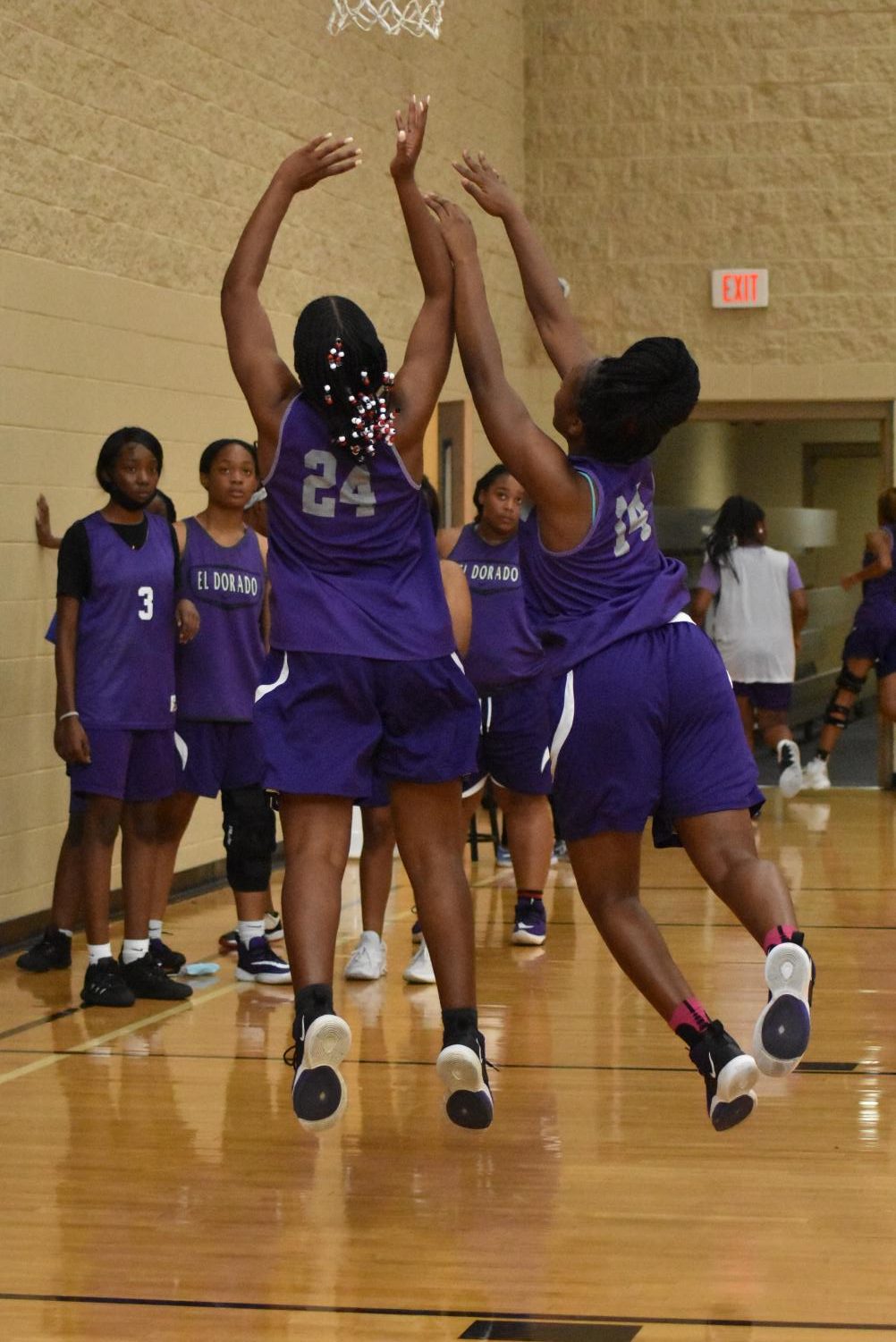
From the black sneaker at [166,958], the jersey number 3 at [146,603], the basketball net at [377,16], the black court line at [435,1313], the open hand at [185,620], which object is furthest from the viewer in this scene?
the basketball net at [377,16]

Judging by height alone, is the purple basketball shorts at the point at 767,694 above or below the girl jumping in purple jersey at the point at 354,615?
below

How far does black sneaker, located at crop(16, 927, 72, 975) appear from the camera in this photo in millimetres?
5977

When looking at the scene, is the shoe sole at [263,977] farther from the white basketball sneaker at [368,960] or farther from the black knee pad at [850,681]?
the black knee pad at [850,681]

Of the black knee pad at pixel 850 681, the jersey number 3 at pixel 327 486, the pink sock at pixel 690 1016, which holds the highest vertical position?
the jersey number 3 at pixel 327 486

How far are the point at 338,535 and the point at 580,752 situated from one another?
2.05 ft

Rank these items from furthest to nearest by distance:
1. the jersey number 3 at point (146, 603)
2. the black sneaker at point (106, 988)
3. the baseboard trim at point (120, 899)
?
the baseboard trim at point (120, 899) < the jersey number 3 at point (146, 603) < the black sneaker at point (106, 988)

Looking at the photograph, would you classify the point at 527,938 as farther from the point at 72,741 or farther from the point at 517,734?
the point at 72,741

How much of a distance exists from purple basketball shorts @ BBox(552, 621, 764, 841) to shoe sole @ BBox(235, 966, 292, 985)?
7.53 ft

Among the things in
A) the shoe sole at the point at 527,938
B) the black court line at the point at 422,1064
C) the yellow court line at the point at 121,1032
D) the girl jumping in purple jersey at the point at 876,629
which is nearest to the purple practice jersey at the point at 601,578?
the black court line at the point at 422,1064

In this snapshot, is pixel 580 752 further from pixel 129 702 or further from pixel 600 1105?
pixel 129 702

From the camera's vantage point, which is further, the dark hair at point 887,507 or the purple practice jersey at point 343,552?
the dark hair at point 887,507

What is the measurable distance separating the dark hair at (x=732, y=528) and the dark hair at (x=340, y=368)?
682 centimetres

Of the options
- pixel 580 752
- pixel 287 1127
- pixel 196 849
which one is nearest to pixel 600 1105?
pixel 287 1127

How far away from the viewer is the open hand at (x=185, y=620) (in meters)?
5.76
